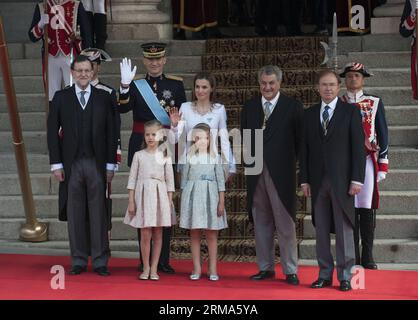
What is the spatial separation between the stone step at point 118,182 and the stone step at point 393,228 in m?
0.59

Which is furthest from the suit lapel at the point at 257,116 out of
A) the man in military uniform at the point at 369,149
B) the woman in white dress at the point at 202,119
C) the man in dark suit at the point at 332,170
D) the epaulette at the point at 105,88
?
the epaulette at the point at 105,88

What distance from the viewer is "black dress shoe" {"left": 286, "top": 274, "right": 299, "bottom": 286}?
10079 millimetres

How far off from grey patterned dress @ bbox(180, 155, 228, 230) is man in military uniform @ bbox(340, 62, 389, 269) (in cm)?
Answer: 121

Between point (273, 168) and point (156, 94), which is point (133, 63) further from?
point (273, 168)

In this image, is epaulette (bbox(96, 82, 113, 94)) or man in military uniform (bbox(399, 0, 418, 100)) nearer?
epaulette (bbox(96, 82, 113, 94))

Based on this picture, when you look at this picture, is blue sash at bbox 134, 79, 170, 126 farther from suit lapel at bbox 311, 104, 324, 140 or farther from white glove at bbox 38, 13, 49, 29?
white glove at bbox 38, 13, 49, 29

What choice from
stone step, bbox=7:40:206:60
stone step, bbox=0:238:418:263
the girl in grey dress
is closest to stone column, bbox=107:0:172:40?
stone step, bbox=7:40:206:60

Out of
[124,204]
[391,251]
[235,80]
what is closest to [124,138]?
[124,204]

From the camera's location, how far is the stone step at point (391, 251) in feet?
36.9

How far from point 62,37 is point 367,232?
4.16m

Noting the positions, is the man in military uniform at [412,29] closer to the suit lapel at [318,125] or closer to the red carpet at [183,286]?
the red carpet at [183,286]

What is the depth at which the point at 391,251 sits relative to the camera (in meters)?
11.3

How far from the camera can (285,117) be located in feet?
33.4

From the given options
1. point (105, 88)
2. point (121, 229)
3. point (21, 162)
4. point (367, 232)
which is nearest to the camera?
point (367, 232)
